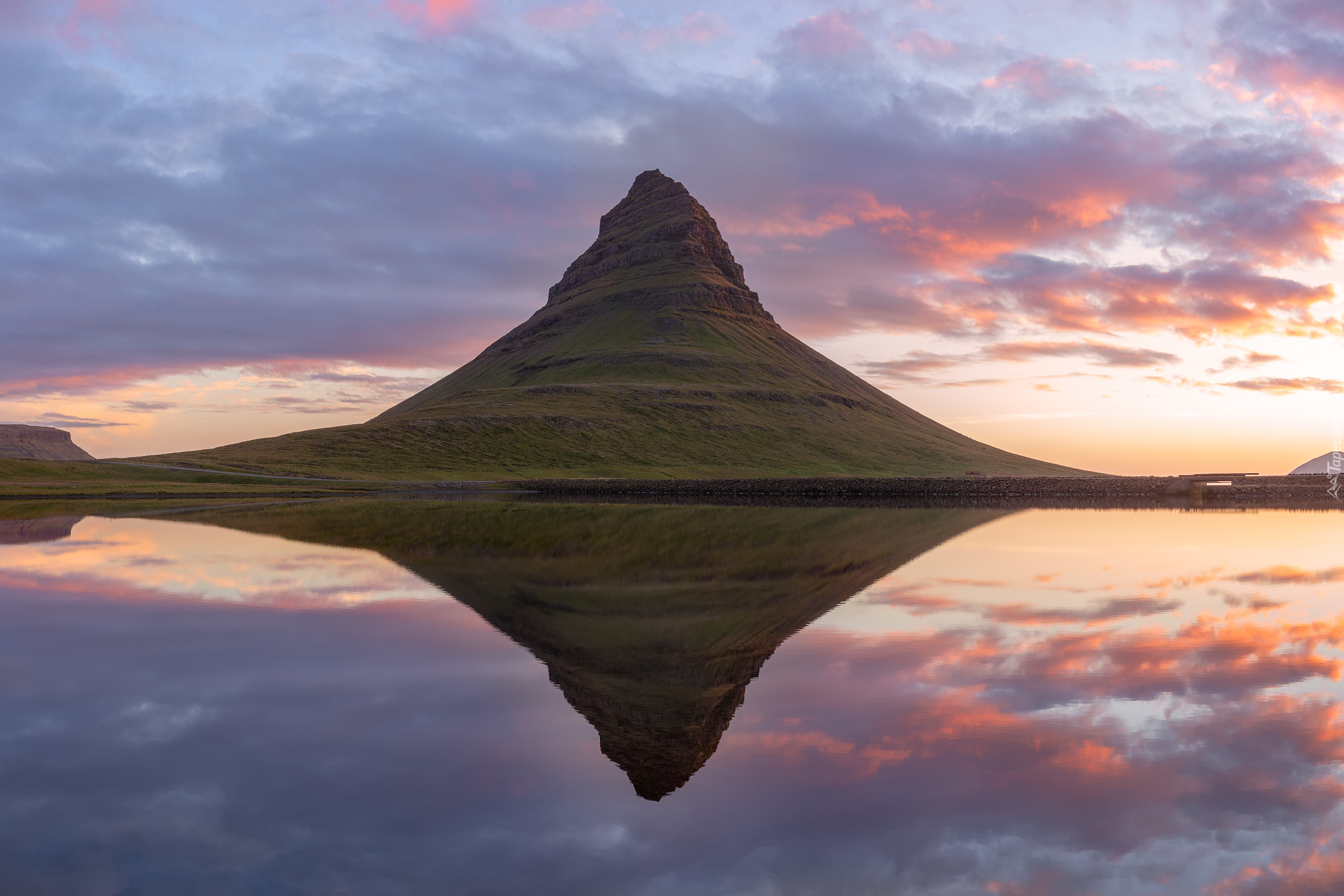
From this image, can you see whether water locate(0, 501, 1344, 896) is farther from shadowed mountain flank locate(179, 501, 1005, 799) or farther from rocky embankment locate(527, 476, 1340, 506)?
rocky embankment locate(527, 476, 1340, 506)

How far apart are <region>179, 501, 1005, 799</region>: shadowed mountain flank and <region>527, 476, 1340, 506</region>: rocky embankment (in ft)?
145

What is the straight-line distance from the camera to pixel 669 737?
10922 millimetres

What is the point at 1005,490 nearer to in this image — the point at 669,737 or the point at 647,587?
the point at 647,587

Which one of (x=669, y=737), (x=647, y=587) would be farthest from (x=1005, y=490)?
(x=669, y=737)

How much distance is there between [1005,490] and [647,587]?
92.8 meters

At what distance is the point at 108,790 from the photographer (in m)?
9.16

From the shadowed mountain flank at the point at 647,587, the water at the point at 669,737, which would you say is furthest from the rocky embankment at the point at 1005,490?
the water at the point at 669,737

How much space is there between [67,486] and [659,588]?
8955cm

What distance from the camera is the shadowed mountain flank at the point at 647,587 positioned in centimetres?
1212

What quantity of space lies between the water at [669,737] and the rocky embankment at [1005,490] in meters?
73.4

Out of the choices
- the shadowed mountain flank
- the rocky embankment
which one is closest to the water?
the shadowed mountain flank

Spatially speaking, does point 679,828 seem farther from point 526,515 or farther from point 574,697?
point 526,515

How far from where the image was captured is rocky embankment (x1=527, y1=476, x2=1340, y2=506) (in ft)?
303

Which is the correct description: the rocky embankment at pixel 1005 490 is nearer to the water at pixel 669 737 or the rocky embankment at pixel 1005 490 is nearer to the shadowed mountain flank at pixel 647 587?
the shadowed mountain flank at pixel 647 587
